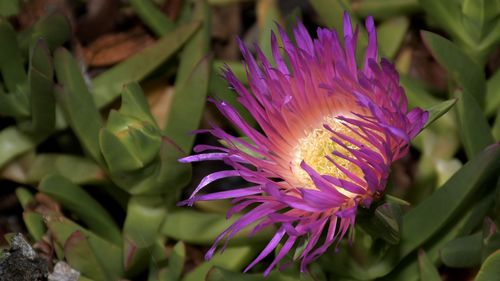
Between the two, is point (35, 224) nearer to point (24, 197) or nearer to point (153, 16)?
point (24, 197)

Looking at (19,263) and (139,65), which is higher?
(139,65)

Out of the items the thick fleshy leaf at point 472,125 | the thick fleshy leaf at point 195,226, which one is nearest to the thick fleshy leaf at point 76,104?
the thick fleshy leaf at point 195,226

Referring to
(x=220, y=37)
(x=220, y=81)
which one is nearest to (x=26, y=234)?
(x=220, y=81)

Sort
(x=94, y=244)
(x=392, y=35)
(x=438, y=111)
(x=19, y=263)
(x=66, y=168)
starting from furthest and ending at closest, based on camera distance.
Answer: (x=392, y=35)
(x=66, y=168)
(x=94, y=244)
(x=19, y=263)
(x=438, y=111)

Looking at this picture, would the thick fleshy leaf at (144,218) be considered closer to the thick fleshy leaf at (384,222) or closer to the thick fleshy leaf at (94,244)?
the thick fleshy leaf at (94,244)

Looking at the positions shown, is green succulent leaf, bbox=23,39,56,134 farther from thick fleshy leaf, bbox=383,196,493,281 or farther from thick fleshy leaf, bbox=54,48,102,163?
thick fleshy leaf, bbox=383,196,493,281

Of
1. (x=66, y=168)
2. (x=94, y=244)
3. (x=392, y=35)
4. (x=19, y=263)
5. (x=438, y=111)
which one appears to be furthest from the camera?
(x=392, y=35)

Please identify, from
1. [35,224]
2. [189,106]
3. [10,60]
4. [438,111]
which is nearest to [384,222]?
[438,111]
